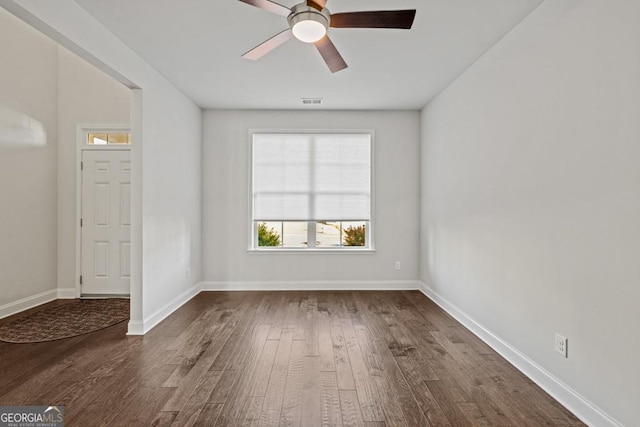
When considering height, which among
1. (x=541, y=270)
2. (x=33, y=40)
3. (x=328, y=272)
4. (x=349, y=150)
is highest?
(x=33, y=40)

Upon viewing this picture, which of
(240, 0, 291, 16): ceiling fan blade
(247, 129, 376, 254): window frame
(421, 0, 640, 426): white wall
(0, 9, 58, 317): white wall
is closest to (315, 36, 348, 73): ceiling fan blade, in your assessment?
(240, 0, 291, 16): ceiling fan blade

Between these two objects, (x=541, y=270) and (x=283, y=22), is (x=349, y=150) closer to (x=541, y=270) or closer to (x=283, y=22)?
(x=283, y=22)

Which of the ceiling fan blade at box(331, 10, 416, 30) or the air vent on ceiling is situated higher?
the air vent on ceiling

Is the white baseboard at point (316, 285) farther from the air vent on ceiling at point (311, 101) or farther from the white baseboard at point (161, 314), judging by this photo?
the air vent on ceiling at point (311, 101)

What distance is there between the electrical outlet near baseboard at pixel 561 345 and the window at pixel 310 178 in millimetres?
3284

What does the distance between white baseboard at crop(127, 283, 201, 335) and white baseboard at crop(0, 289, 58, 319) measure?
5.88 ft

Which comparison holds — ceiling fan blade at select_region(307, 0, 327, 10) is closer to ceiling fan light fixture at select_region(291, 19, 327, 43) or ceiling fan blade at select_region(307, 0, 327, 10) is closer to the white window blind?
ceiling fan light fixture at select_region(291, 19, 327, 43)

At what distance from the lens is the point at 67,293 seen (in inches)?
198

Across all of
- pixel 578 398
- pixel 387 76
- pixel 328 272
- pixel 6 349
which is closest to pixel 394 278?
pixel 328 272

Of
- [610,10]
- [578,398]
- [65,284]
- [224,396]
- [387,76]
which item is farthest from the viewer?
[65,284]

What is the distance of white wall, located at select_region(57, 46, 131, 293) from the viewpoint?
5.00 metres

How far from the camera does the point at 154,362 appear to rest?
296 cm

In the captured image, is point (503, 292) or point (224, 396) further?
point (503, 292)

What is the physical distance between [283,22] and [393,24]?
3.46 ft
